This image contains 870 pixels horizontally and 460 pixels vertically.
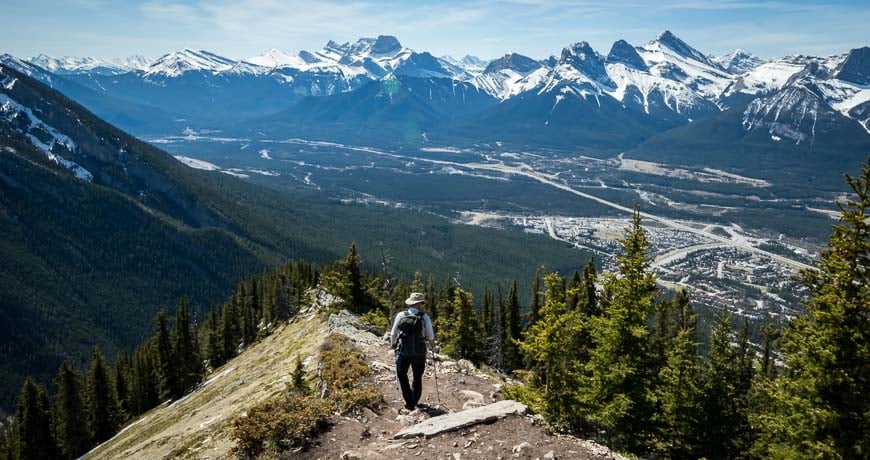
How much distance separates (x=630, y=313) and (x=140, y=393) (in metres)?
73.7

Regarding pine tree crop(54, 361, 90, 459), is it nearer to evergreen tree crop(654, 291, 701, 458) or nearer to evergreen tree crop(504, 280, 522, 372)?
evergreen tree crop(504, 280, 522, 372)

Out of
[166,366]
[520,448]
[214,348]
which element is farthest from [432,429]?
[214,348]

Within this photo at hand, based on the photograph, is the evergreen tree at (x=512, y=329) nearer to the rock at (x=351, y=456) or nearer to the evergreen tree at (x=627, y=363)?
the evergreen tree at (x=627, y=363)

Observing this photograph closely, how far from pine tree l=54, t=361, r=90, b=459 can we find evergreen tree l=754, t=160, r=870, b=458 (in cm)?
7093

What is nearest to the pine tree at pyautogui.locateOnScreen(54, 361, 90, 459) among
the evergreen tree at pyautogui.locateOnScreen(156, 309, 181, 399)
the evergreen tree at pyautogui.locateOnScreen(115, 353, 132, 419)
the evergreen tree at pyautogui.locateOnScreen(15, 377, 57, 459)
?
the evergreen tree at pyautogui.locateOnScreen(15, 377, 57, 459)

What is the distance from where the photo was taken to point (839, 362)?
653 inches

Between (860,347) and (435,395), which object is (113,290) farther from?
(860,347)

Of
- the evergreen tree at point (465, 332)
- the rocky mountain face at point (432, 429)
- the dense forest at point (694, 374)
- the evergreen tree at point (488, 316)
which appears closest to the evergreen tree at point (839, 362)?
the dense forest at point (694, 374)

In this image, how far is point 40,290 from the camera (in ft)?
598

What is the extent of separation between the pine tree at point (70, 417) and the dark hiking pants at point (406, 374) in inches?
2396

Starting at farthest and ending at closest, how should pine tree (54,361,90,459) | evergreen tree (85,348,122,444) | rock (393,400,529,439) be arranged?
evergreen tree (85,348,122,444), pine tree (54,361,90,459), rock (393,400,529,439)

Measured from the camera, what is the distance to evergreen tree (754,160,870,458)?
16.4 meters

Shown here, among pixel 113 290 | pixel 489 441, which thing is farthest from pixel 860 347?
pixel 113 290

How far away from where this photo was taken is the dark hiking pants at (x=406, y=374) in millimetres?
17453
